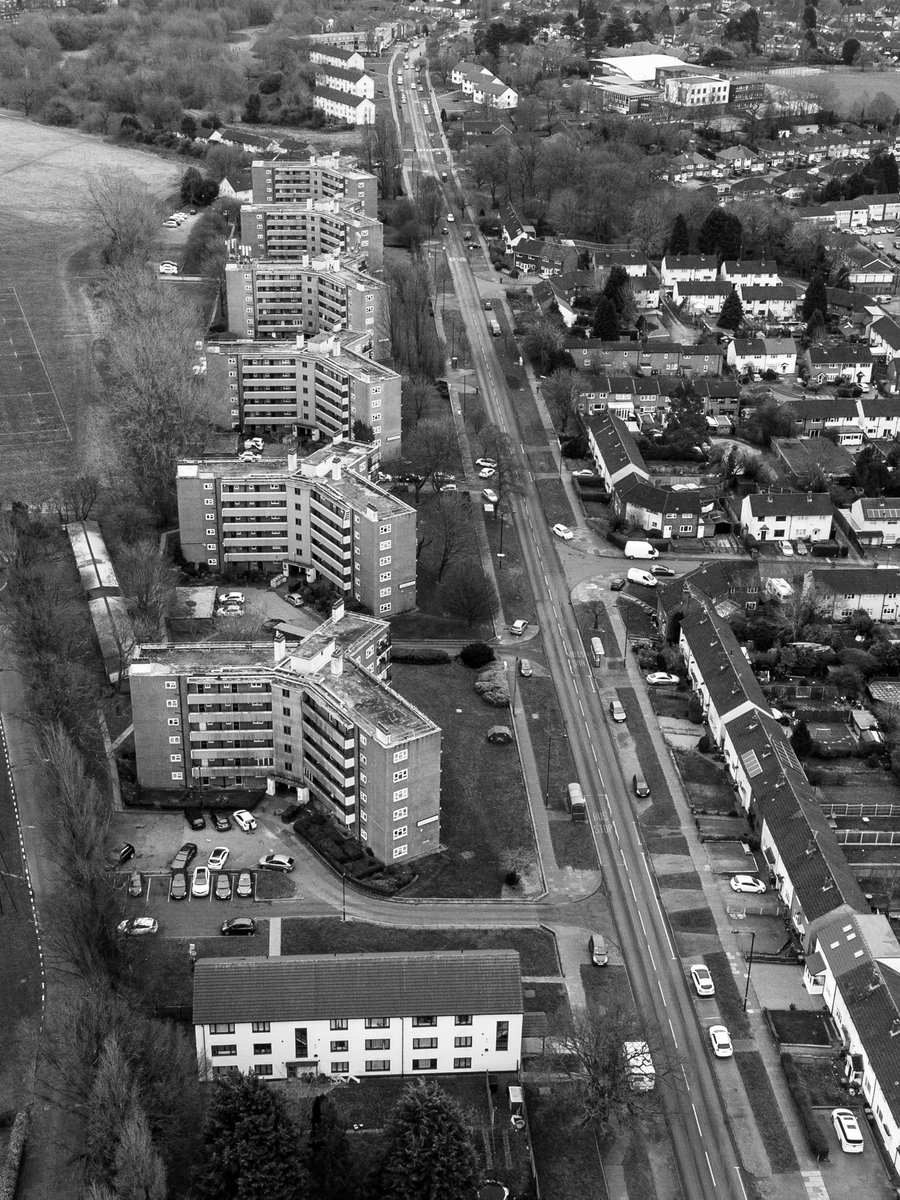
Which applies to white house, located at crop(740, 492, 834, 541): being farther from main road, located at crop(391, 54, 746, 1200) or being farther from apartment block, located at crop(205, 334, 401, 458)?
apartment block, located at crop(205, 334, 401, 458)

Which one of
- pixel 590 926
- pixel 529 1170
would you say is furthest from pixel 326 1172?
pixel 590 926

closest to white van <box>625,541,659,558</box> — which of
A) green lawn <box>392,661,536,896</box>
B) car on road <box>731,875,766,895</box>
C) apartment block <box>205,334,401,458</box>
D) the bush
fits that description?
the bush

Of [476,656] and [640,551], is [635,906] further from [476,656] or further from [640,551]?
[640,551]

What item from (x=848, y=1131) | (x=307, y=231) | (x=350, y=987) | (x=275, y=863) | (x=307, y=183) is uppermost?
(x=307, y=183)

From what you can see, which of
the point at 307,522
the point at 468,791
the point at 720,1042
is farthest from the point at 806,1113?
the point at 307,522

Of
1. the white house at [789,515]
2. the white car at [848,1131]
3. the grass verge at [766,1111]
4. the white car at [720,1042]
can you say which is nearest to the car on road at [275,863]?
the white car at [720,1042]

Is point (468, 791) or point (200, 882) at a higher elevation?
point (200, 882)

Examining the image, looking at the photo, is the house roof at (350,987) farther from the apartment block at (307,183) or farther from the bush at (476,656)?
the apartment block at (307,183)
